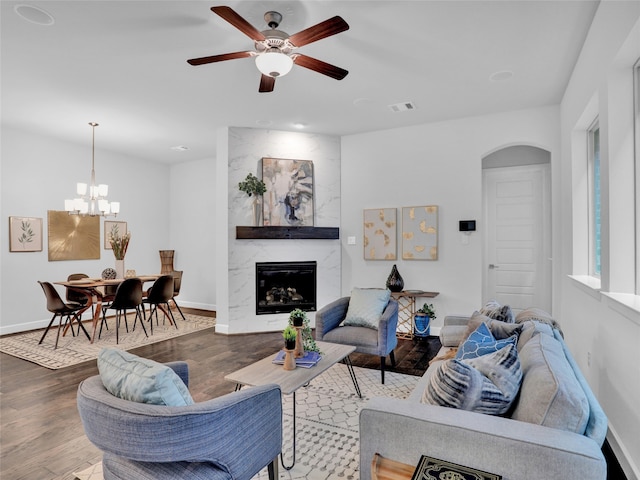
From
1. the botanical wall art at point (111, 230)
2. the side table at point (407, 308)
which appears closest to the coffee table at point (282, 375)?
→ the side table at point (407, 308)

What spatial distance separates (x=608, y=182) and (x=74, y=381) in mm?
4646

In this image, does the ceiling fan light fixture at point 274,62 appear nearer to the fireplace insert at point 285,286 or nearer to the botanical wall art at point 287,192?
the botanical wall art at point 287,192

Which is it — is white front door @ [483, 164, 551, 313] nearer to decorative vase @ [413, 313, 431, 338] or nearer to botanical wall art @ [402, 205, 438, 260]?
botanical wall art @ [402, 205, 438, 260]

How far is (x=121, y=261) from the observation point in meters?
5.32

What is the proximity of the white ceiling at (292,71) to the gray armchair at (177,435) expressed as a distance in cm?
254

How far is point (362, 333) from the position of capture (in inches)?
133

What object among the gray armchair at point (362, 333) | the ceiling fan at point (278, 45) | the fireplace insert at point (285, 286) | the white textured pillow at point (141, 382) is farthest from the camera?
the fireplace insert at point (285, 286)

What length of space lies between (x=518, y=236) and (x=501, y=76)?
2740mm

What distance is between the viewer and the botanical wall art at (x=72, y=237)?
5.71m

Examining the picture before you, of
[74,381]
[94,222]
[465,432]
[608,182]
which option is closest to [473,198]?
[608,182]

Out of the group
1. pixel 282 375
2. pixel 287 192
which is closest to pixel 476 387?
pixel 282 375

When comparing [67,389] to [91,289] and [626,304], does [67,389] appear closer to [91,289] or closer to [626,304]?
[91,289]

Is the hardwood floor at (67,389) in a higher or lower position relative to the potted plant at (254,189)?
lower

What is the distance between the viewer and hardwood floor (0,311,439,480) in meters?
2.23
